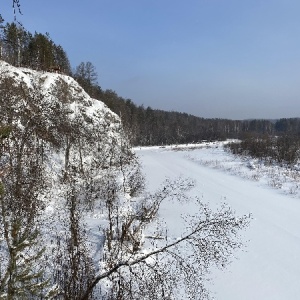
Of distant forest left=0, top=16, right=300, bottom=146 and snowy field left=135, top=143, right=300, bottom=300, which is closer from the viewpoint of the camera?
snowy field left=135, top=143, right=300, bottom=300

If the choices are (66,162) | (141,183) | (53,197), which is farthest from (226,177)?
(53,197)

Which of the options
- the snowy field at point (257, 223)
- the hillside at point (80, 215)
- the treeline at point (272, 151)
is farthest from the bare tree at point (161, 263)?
the treeline at point (272, 151)

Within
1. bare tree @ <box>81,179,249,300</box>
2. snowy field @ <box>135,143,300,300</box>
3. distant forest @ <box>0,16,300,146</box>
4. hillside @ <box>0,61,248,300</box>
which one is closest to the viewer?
bare tree @ <box>81,179,249,300</box>

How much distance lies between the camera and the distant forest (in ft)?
111

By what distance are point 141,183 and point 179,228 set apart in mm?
7276

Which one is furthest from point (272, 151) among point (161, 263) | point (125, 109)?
point (125, 109)

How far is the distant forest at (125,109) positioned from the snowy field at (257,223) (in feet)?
32.8

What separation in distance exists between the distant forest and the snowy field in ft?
32.8

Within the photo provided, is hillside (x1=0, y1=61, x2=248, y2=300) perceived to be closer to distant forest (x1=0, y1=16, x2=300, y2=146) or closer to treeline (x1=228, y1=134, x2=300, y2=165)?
distant forest (x1=0, y1=16, x2=300, y2=146)

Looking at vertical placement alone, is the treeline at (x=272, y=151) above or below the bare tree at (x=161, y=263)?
above

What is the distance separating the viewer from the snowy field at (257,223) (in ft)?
35.3

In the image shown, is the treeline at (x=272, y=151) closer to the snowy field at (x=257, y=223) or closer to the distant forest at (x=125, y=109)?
the snowy field at (x=257, y=223)

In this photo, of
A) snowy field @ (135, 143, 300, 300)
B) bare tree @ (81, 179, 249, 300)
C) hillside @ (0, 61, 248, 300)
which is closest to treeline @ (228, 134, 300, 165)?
snowy field @ (135, 143, 300, 300)

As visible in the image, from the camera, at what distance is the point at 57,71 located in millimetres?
37250
